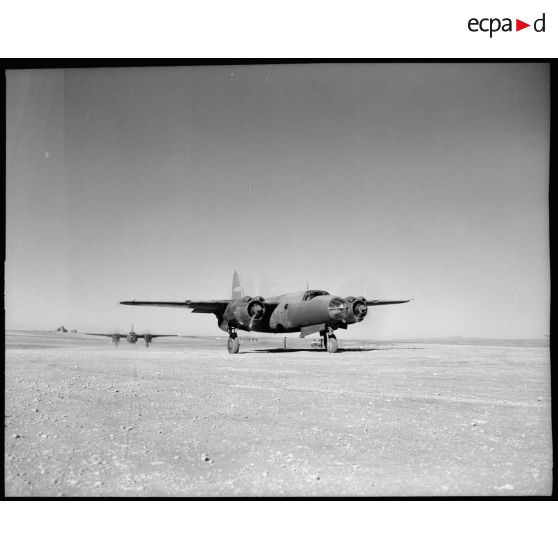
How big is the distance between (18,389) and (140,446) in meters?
3.40

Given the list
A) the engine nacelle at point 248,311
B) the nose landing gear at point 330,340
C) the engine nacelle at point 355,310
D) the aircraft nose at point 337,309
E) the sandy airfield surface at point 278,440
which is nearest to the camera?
the sandy airfield surface at point 278,440

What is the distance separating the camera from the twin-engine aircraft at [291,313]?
14.6 meters

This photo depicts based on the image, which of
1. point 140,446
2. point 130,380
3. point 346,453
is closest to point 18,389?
point 130,380

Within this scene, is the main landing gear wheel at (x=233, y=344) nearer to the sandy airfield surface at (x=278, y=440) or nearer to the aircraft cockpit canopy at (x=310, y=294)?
the aircraft cockpit canopy at (x=310, y=294)

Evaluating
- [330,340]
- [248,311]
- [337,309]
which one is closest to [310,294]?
[337,309]

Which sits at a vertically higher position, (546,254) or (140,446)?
(546,254)

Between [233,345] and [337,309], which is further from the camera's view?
[233,345]

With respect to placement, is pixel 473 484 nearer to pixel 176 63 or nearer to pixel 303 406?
pixel 303 406

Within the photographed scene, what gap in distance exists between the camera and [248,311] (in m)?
16.3

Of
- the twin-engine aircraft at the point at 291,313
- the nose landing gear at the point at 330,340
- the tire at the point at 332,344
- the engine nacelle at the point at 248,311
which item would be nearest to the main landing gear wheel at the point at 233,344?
the twin-engine aircraft at the point at 291,313

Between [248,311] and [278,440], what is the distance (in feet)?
35.7

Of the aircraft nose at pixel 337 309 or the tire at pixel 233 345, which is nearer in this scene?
the aircraft nose at pixel 337 309

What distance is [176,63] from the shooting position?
5.28 meters

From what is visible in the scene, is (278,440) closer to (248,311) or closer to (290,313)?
(290,313)
